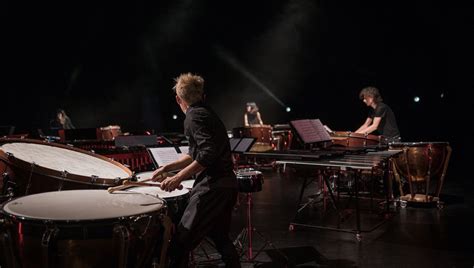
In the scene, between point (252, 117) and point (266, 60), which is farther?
point (266, 60)

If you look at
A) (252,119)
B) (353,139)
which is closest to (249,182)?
(353,139)

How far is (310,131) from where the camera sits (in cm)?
538

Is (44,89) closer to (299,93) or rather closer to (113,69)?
(113,69)

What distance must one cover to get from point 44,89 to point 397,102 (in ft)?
36.5

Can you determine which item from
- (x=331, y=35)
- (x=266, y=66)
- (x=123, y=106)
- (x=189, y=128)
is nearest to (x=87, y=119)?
(x=123, y=106)

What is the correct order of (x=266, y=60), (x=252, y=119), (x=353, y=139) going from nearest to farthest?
(x=353, y=139), (x=252, y=119), (x=266, y=60)

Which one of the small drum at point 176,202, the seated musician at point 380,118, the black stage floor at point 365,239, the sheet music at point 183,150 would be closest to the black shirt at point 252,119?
the black stage floor at point 365,239

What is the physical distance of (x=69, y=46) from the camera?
13797 millimetres

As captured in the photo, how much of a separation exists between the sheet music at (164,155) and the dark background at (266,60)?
1063 cm

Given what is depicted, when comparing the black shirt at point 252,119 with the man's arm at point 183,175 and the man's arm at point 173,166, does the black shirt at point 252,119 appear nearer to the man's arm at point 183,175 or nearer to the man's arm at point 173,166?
the man's arm at point 173,166

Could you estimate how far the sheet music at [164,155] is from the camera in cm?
364

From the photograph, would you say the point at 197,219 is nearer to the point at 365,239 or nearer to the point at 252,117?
the point at 365,239


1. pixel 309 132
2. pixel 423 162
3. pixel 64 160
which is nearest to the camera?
pixel 64 160

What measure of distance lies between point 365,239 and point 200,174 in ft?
8.86
